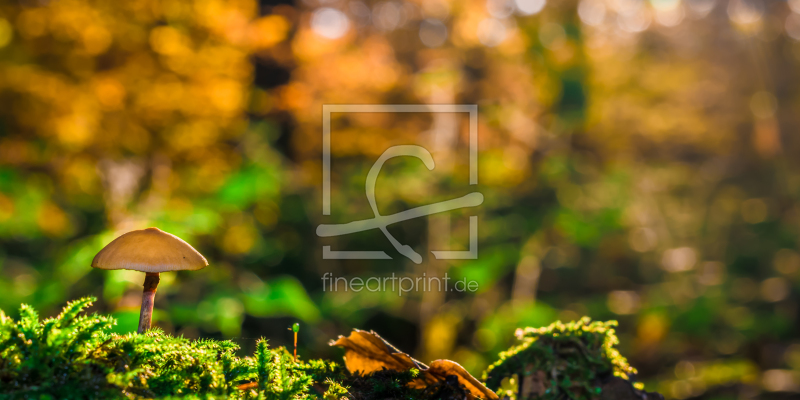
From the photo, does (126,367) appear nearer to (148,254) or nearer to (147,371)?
(147,371)

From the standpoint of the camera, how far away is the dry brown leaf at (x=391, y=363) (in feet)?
3.78

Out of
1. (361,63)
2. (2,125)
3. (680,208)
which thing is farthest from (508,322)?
(680,208)

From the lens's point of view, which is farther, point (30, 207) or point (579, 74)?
point (579, 74)

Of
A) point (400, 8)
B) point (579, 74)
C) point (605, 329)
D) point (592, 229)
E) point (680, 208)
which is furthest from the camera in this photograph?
point (680, 208)

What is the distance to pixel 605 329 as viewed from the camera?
1.38 m

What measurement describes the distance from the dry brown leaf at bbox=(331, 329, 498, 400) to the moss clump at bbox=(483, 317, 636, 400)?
0.24 metres

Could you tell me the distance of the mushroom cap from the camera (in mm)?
978

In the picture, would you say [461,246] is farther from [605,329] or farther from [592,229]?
[605,329]

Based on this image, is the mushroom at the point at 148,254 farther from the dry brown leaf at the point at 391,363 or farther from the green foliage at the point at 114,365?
the dry brown leaf at the point at 391,363

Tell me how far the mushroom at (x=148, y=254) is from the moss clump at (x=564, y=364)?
909 millimetres

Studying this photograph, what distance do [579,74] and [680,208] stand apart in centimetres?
544

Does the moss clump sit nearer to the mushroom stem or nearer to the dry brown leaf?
the dry brown leaf

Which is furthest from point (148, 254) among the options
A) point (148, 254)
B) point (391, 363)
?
point (391, 363)

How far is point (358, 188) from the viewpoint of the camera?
23.7 ft
